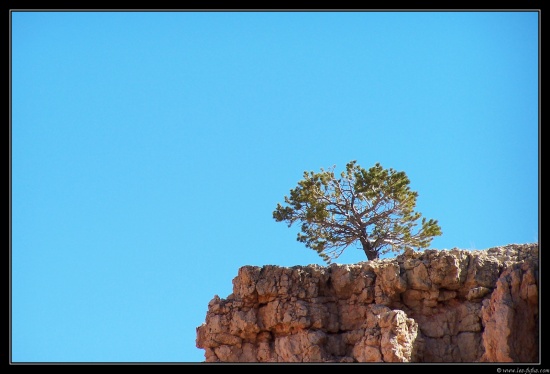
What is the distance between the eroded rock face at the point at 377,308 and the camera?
133 ft

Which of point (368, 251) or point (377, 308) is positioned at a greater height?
point (368, 251)

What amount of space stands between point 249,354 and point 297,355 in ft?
5.46

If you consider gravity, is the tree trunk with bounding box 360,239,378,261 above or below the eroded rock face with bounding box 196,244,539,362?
above

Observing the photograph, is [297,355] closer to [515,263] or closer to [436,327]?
[436,327]

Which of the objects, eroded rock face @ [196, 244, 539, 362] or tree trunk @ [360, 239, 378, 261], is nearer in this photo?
eroded rock face @ [196, 244, 539, 362]

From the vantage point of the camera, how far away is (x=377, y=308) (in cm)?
4212

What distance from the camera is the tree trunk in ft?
175

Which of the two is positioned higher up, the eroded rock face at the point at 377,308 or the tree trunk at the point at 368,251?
the tree trunk at the point at 368,251

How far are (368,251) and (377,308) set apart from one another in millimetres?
11788

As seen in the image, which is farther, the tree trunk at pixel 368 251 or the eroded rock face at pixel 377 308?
the tree trunk at pixel 368 251

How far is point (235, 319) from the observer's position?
4350cm

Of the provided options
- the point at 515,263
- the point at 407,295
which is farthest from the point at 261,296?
the point at 515,263

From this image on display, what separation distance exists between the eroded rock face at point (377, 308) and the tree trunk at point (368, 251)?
9.64m

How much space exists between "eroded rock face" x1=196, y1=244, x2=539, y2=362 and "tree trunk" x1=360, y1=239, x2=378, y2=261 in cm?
964
